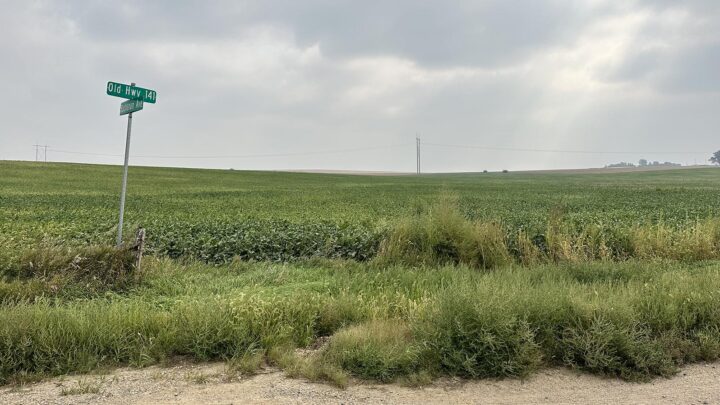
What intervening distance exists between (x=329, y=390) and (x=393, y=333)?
128 centimetres

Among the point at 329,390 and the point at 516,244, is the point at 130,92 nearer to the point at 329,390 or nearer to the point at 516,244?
the point at 329,390

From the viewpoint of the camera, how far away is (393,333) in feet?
16.5

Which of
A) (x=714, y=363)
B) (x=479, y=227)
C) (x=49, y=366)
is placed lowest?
(x=49, y=366)

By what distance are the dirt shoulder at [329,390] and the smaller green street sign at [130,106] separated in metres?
4.89

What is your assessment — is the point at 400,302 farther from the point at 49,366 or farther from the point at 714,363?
the point at 49,366

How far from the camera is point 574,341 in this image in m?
4.54

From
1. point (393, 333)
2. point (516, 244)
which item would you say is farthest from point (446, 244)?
point (393, 333)

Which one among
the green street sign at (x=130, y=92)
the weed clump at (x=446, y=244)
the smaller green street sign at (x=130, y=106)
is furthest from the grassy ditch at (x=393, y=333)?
the weed clump at (x=446, y=244)

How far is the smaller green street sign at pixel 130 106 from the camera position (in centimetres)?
753

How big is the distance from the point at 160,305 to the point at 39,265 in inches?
130

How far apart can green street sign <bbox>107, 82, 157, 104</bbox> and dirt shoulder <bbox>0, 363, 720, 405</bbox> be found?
501 centimetres

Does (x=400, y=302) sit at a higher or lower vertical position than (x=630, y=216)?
lower

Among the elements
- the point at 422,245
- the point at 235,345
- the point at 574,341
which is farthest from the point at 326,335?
the point at 422,245

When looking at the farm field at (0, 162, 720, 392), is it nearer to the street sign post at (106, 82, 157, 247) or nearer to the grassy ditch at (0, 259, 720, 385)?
the grassy ditch at (0, 259, 720, 385)
